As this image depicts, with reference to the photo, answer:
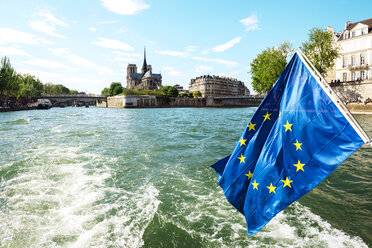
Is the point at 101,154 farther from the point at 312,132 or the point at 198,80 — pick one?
the point at 198,80

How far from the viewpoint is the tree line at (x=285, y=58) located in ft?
128

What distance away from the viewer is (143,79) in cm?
14938

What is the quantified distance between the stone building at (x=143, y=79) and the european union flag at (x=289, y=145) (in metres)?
141

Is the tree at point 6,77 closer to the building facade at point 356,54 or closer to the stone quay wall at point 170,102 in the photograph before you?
the stone quay wall at point 170,102

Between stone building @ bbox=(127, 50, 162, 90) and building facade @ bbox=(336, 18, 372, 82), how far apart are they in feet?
362

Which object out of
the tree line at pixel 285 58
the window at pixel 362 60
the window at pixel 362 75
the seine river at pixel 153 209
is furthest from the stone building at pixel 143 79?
the seine river at pixel 153 209

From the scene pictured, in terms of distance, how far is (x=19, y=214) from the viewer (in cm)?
501

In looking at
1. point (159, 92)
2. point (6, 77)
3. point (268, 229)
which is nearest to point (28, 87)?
point (6, 77)

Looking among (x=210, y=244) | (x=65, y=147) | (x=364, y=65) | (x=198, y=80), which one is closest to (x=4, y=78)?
(x=65, y=147)

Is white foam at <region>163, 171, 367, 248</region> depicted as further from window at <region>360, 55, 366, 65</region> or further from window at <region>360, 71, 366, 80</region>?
window at <region>360, 55, 366, 65</region>

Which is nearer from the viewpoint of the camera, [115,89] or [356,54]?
[356,54]

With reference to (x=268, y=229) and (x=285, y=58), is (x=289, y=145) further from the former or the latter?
(x=285, y=58)

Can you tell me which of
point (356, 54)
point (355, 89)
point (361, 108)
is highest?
point (356, 54)

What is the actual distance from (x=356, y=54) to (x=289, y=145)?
157 feet
